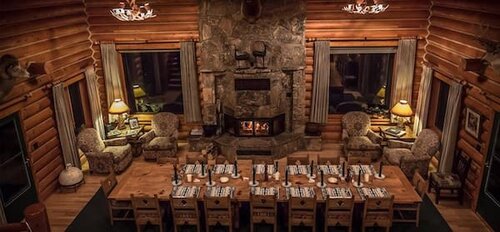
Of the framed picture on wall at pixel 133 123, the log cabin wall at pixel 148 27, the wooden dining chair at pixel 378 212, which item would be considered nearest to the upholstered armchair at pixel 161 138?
the framed picture on wall at pixel 133 123

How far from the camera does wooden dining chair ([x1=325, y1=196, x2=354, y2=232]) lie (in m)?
6.70

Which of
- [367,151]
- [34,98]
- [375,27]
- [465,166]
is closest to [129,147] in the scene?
[34,98]

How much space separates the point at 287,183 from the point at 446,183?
10.9 ft

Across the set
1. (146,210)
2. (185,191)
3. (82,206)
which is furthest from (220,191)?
(82,206)

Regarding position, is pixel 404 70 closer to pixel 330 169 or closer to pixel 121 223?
pixel 330 169

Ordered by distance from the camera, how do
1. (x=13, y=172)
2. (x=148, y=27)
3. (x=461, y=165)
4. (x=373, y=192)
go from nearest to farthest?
(x=373, y=192) < (x=13, y=172) < (x=461, y=165) < (x=148, y=27)

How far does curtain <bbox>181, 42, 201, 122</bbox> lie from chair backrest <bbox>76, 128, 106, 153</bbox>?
7.83 feet

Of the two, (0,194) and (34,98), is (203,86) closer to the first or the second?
(34,98)

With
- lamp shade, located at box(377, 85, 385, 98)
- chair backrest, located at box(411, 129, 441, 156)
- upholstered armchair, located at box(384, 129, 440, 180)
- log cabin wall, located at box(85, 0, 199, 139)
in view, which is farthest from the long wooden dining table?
log cabin wall, located at box(85, 0, 199, 139)

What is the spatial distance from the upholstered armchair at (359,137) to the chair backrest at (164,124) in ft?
15.0

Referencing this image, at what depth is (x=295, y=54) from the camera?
1012cm

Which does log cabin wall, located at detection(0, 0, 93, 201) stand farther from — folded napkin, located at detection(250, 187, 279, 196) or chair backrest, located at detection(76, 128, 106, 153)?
folded napkin, located at detection(250, 187, 279, 196)

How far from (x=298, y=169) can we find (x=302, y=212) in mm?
1209

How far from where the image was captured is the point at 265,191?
7.20 m
